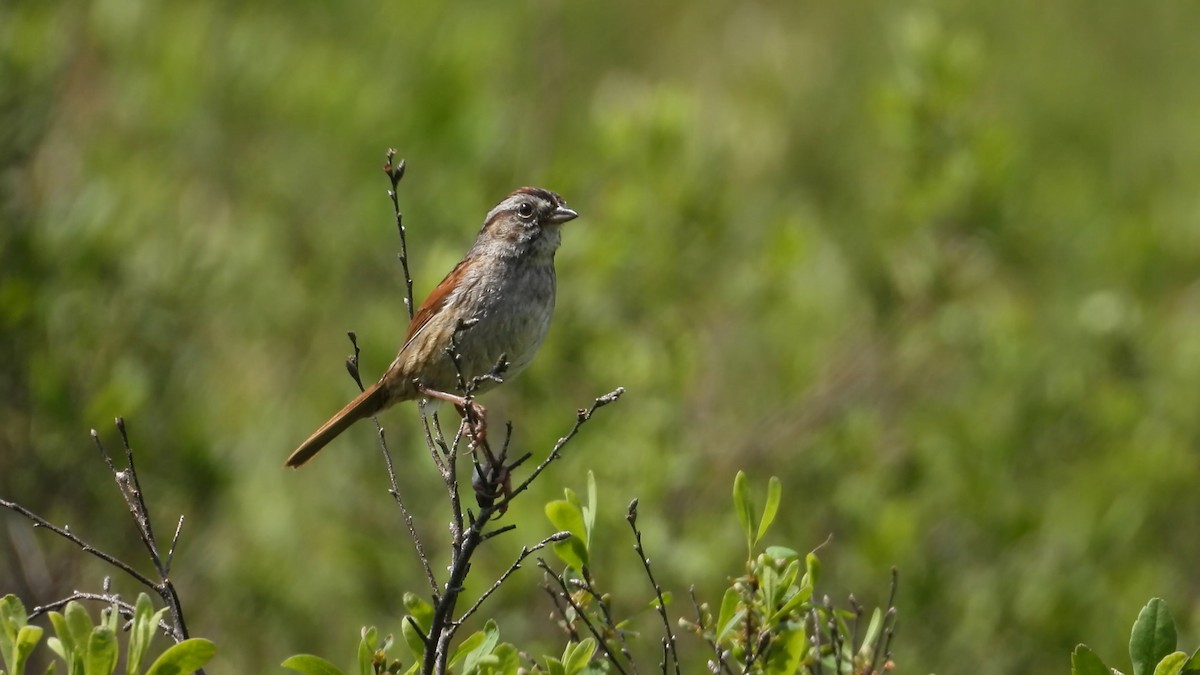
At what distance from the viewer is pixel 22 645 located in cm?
272

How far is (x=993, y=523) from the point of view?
28.2ft

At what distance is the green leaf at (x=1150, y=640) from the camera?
9.80ft

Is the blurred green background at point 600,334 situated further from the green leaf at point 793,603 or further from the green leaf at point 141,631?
the green leaf at point 141,631

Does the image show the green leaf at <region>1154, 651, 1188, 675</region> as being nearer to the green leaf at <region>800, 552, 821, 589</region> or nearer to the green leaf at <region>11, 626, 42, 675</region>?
the green leaf at <region>800, 552, 821, 589</region>

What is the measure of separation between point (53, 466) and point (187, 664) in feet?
18.0

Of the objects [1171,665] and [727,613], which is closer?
[1171,665]

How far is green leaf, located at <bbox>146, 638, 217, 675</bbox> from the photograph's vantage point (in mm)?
2637

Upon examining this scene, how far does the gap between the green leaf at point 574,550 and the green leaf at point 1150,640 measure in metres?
1.12

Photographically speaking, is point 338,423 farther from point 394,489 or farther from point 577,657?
point 577,657

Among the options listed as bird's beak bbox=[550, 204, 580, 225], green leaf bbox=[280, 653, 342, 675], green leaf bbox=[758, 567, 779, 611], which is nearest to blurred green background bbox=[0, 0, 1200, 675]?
bird's beak bbox=[550, 204, 580, 225]

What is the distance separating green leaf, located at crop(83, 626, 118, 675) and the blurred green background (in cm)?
485

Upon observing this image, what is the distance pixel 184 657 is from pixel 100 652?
0.46ft

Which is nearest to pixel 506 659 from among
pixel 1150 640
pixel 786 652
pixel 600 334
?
pixel 786 652

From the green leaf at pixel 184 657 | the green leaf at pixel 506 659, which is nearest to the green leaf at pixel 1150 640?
the green leaf at pixel 506 659
